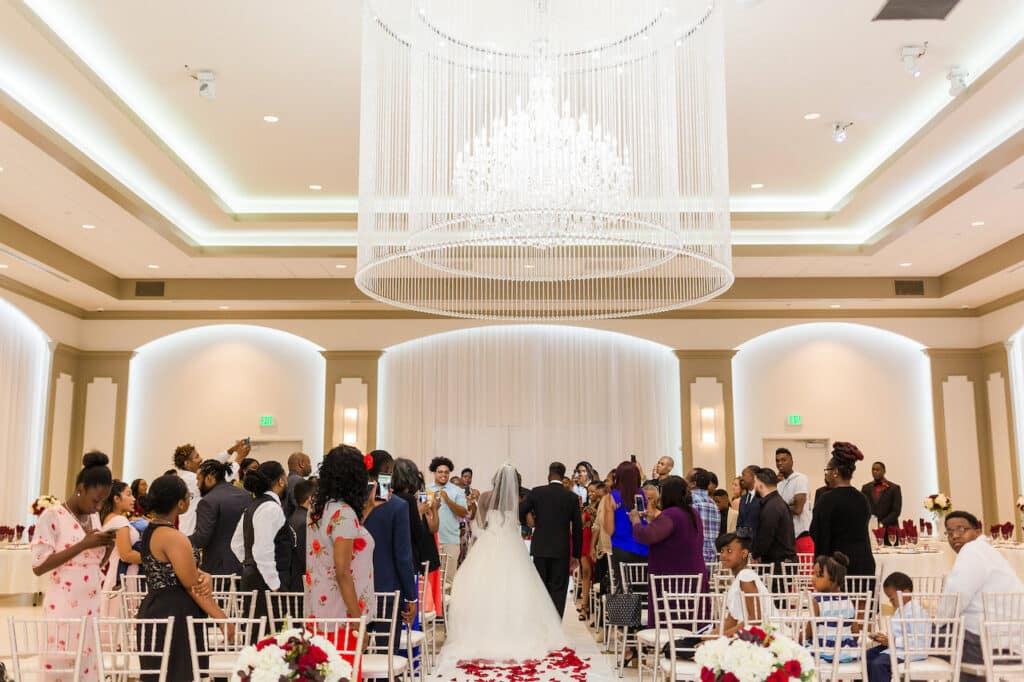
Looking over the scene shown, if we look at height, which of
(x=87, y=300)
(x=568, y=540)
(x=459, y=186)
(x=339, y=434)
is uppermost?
(x=87, y=300)

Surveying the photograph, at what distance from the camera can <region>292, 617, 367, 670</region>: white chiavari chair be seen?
362 cm

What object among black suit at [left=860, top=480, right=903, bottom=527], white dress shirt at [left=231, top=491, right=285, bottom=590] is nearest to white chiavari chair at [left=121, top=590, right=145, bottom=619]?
white dress shirt at [left=231, top=491, right=285, bottom=590]

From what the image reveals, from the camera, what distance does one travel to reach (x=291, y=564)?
5926 millimetres

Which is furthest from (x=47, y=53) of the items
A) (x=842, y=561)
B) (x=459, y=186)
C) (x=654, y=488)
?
(x=842, y=561)

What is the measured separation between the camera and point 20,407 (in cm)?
1246

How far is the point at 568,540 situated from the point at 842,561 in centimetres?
376

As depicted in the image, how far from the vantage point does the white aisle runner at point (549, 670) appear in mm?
6945

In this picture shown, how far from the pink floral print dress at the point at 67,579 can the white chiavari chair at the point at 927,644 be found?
13.9 ft

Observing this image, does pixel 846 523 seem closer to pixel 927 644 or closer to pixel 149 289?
pixel 927 644

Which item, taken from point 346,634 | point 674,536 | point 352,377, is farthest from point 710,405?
point 346,634

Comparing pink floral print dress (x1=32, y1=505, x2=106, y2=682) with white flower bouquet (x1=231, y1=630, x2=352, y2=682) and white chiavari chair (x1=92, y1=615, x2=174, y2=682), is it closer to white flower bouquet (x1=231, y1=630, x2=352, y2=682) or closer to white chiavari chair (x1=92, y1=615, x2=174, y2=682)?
white chiavari chair (x1=92, y1=615, x2=174, y2=682)

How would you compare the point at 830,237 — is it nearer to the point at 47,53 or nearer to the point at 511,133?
the point at 511,133

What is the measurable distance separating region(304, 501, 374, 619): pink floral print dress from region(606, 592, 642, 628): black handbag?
2512mm

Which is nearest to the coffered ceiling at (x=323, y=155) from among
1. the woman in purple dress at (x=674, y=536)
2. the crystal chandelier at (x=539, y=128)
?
the crystal chandelier at (x=539, y=128)
